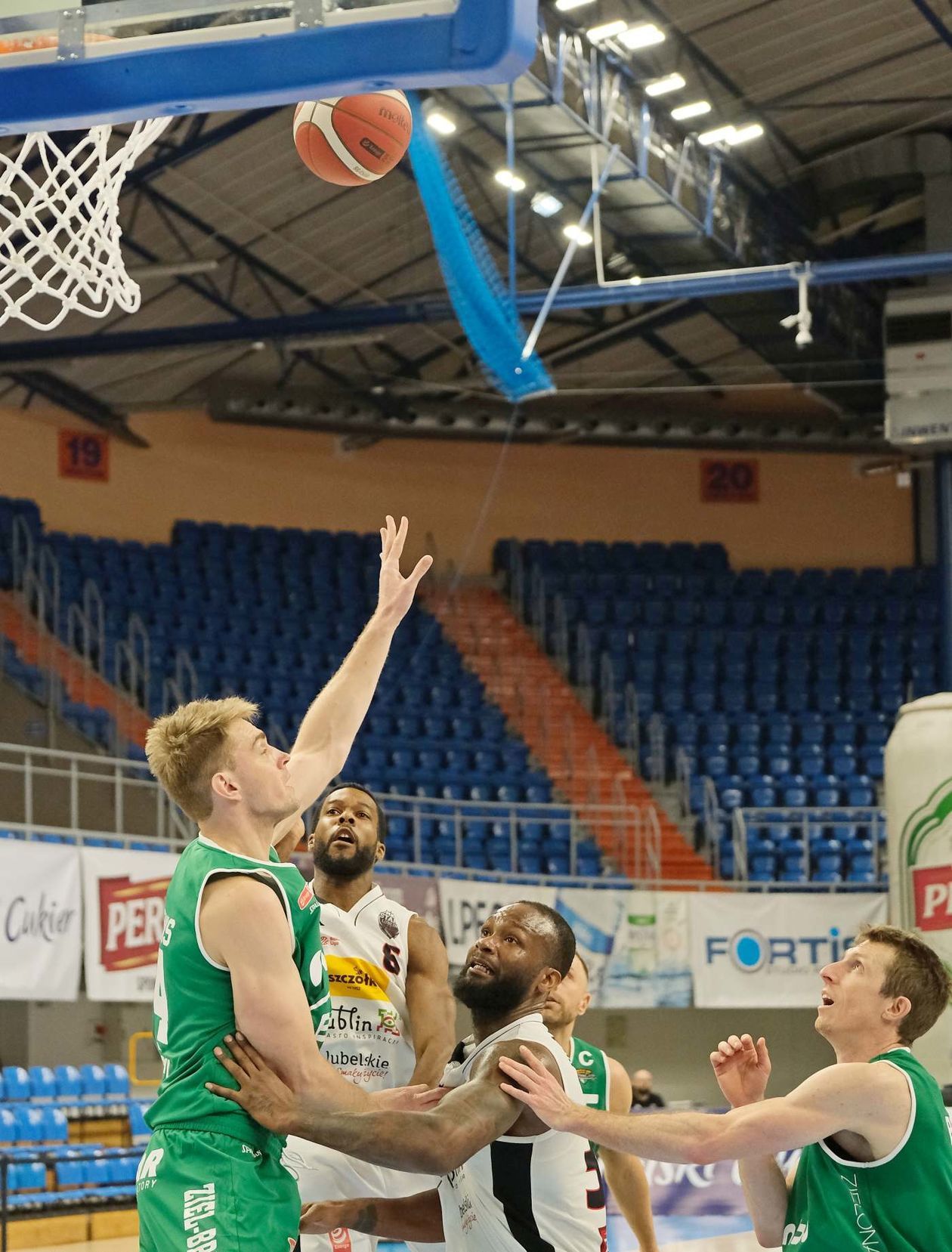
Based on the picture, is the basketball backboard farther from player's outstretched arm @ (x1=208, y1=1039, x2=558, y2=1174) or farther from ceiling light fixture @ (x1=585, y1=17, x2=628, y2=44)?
ceiling light fixture @ (x1=585, y1=17, x2=628, y2=44)

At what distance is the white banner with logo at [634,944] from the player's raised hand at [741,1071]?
1417cm

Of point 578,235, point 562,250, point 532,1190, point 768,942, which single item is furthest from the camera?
point 562,250

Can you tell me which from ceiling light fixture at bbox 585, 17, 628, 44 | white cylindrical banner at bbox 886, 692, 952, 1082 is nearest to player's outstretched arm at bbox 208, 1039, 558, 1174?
white cylindrical banner at bbox 886, 692, 952, 1082

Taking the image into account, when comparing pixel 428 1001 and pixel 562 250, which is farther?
pixel 562 250

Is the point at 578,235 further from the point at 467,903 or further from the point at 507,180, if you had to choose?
the point at 467,903

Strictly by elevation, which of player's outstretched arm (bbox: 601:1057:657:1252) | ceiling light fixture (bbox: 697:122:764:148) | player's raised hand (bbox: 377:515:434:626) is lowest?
player's outstretched arm (bbox: 601:1057:657:1252)

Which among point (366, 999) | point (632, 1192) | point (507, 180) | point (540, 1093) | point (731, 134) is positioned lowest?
point (632, 1192)

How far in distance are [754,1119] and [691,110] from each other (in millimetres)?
14693

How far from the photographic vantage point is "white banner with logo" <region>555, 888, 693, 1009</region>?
60.8ft

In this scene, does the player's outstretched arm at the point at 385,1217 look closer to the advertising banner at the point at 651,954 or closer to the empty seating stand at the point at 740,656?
the advertising banner at the point at 651,954

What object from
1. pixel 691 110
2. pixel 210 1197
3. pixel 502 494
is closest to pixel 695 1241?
pixel 210 1197

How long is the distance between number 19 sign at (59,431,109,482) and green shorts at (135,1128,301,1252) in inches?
793

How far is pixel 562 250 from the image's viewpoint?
21.0 m

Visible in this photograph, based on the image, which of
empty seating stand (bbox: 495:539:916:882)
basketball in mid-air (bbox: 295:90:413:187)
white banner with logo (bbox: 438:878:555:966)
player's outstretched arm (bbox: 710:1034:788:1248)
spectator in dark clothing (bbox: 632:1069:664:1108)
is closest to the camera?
player's outstretched arm (bbox: 710:1034:788:1248)
